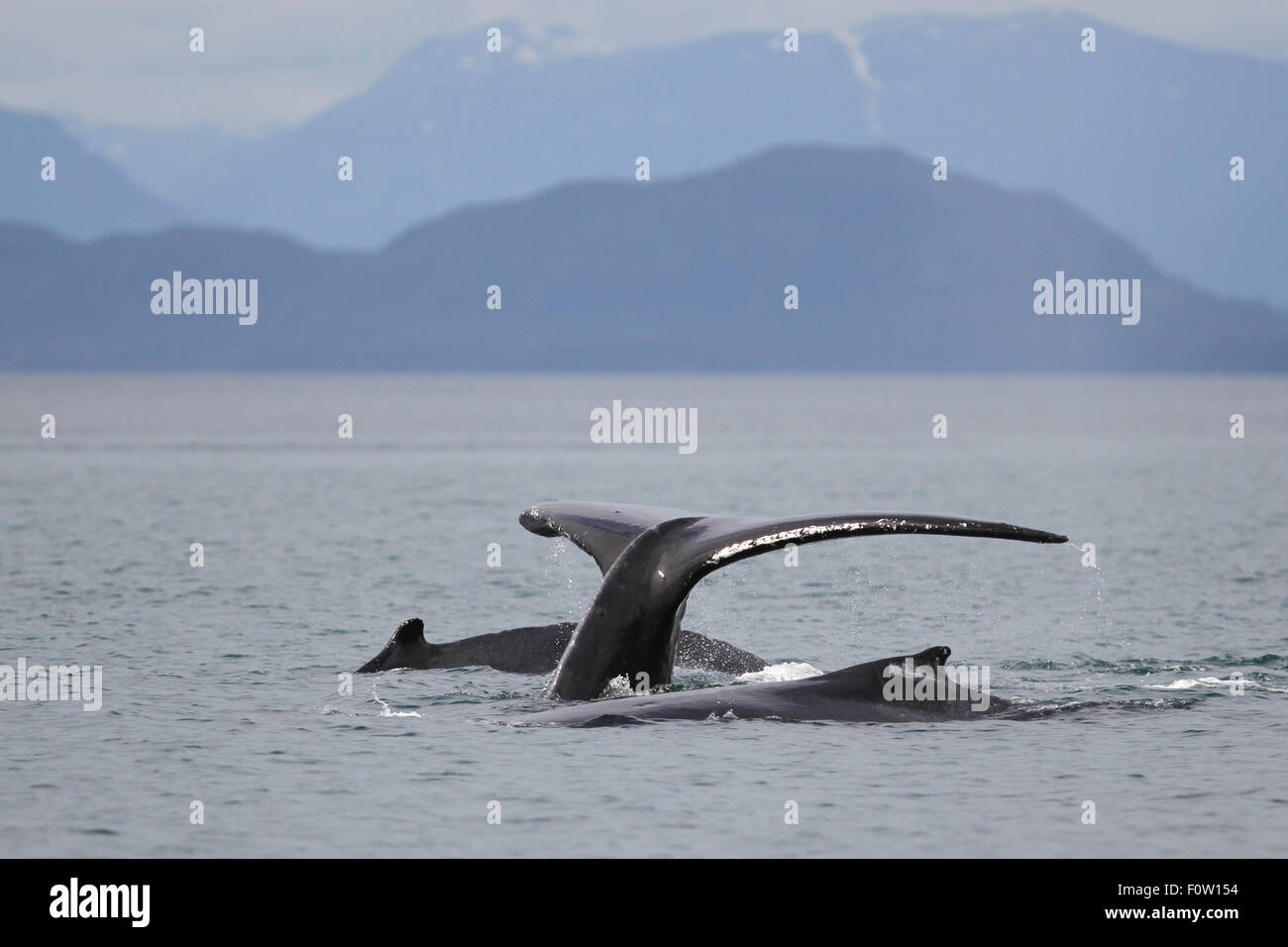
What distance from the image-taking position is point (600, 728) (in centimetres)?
1454

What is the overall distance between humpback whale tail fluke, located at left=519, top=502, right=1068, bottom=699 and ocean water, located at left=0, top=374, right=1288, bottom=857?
0.61 metres

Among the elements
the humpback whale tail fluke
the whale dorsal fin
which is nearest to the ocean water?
the whale dorsal fin

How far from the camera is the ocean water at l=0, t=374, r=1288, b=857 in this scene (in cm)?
1273

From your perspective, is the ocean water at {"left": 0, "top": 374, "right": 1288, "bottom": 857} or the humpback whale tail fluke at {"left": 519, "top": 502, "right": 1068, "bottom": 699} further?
the humpback whale tail fluke at {"left": 519, "top": 502, "right": 1068, "bottom": 699}

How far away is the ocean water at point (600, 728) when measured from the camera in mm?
12727

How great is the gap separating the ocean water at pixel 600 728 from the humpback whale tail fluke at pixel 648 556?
2.00 feet

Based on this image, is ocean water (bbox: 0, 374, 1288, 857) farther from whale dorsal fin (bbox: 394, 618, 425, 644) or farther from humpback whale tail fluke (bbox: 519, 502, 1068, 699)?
humpback whale tail fluke (bbox: 519, 502, 1068, 699)

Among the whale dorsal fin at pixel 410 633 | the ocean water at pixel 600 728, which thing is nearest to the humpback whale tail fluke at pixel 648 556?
the ocean water at pixel 600 728

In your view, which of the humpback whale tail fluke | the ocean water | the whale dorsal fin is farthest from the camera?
the whale dorsal fin

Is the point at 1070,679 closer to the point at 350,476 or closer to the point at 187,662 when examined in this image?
the point at 187,662

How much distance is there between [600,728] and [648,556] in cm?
139

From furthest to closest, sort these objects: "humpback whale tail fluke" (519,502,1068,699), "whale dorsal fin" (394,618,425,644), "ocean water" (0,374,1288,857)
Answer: "whale dorsal fin" (394,618,425,644) < "humpback whale tail fluke" (519,502,1068,699) < "ocean water" (0,374,1288,857)
